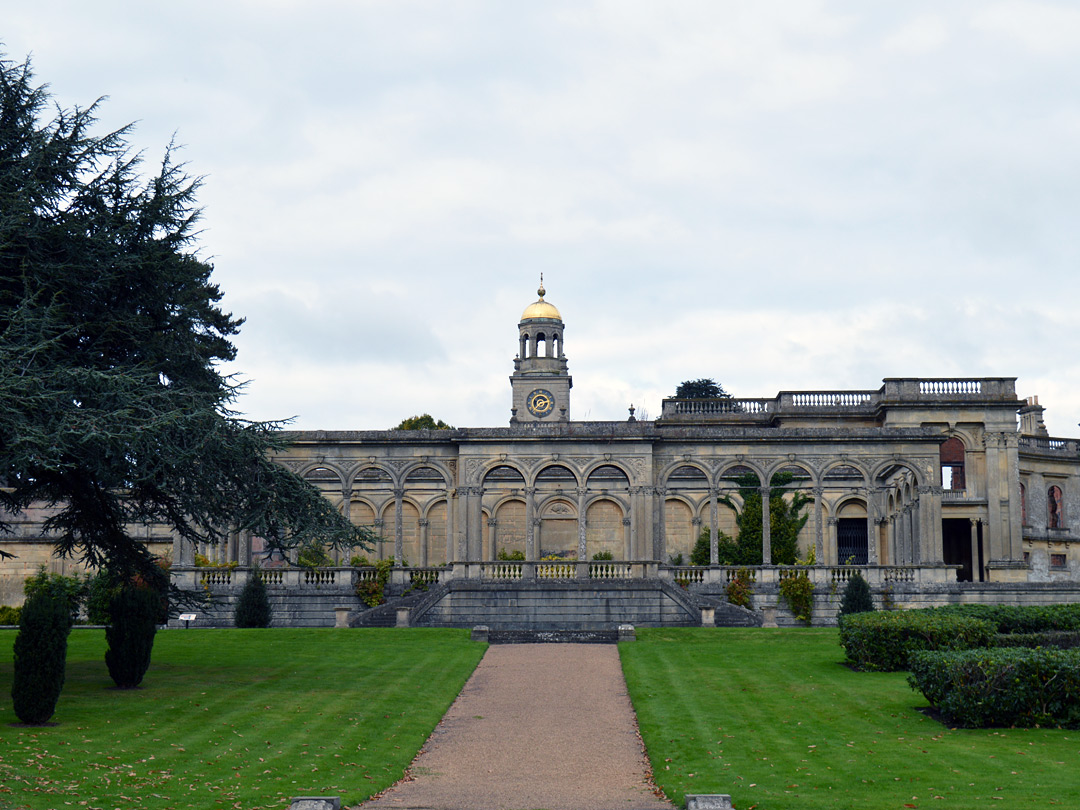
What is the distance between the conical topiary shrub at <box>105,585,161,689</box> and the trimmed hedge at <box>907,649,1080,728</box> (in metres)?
14.9

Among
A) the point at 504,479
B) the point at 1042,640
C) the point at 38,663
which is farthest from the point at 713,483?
the point at 38,663

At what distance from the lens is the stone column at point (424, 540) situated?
2335 inches

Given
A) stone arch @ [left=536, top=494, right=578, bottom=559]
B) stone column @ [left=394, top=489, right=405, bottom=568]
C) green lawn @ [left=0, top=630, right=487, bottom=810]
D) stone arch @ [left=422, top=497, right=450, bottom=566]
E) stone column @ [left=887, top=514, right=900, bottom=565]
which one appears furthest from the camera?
stone arch @ [left=422, top=497, right=450, bottom=566]

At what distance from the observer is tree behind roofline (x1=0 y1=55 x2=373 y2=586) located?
787 inches

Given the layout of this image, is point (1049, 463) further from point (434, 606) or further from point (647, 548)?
point (434, 606)

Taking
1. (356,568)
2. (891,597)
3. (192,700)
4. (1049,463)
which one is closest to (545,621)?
(356,568)

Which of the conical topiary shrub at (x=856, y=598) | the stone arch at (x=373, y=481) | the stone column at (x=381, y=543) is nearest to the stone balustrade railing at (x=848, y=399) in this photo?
the stone arch at (x=373, y=481)

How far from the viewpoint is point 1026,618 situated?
26891 mm

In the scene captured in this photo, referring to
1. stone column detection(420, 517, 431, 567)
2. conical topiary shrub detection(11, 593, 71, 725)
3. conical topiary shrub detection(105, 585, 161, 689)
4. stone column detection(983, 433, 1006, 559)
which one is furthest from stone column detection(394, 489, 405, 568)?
conical topiary shrub detection(11, 593, 71, 725)

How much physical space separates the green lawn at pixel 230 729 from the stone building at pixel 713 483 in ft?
53.2

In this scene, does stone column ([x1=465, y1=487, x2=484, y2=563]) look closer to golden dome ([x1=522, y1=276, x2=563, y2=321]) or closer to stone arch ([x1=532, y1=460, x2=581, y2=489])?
stone arch ([x1=532, y1=460, x2=581, y2=489])

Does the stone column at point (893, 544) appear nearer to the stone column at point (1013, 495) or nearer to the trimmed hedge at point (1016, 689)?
the stone column at point (1013, 495)

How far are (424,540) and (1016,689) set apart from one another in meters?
45.3

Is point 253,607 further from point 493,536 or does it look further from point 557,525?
point 557,525
